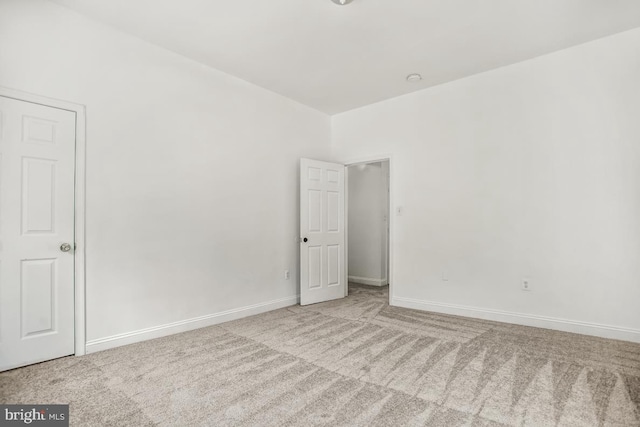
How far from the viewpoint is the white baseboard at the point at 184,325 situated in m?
3.00

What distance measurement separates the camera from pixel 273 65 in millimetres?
3799

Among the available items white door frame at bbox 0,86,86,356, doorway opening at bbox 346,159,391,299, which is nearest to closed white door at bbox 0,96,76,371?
white door frame at bbox 0,86,86,356

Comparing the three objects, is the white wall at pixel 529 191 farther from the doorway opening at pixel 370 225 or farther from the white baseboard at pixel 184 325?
the white baseboard at pixel 184 325

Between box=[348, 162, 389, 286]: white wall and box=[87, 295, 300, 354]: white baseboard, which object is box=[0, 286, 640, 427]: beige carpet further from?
box=[348, 162, 389, 286]: white wall

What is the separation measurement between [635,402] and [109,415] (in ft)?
10.6

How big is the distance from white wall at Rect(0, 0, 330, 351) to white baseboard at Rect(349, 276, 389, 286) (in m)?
2.12

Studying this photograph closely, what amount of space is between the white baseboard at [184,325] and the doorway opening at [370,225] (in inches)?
82.8

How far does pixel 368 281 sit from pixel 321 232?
76.5 inches

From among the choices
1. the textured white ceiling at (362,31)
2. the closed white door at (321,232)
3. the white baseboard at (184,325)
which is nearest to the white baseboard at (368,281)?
the closed white door at (321,232)

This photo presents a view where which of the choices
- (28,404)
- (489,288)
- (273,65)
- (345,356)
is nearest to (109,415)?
(28,404)

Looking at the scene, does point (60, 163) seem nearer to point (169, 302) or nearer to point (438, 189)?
point (169, 302)

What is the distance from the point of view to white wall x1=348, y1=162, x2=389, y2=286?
20.6 feet

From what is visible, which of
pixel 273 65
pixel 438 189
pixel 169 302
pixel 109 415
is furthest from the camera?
pixel 438 189

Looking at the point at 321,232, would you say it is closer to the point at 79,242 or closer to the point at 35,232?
the point at 79,242
